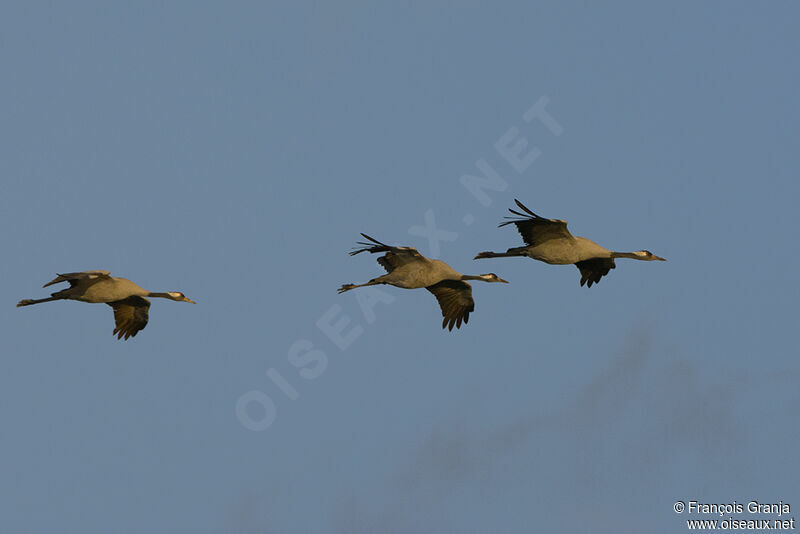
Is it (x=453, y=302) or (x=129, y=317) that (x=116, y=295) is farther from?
(x=453, y=302)

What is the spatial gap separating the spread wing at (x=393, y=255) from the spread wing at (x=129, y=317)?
17.3ft

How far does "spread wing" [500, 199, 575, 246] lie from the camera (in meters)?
34.7

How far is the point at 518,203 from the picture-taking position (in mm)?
34094

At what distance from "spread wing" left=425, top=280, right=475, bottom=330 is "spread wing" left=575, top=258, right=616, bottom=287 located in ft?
8.23

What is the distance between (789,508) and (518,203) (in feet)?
31.8

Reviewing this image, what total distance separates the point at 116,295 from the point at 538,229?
8760 mm

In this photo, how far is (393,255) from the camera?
36031 mm

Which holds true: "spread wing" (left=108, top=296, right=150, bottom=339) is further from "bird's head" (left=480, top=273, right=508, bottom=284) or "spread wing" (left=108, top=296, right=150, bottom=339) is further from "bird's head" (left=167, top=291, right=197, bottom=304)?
"bird's head" (left=480, top=273, right=508, bottom=284)

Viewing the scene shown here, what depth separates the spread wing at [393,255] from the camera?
1375 inches

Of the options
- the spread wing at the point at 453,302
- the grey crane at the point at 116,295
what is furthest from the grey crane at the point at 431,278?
the grey crane at the point at 116,295

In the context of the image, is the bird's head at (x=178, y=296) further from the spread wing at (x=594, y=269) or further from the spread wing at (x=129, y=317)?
the spread wing at (x=594, y=269)

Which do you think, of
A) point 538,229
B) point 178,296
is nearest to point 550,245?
point 538,229

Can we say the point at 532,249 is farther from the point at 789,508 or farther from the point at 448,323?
the point at 789,508

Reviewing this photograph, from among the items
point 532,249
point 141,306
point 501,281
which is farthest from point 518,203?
point 141,306
